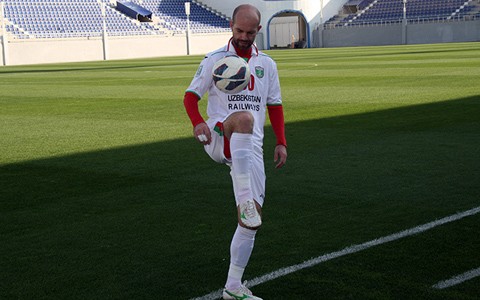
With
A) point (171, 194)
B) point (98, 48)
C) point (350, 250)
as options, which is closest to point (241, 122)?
point (350, 250)

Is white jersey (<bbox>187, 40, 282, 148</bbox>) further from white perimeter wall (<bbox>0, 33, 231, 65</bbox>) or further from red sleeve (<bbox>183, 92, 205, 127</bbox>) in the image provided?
white perimeter wall (<bbox>0, 33, 231, 65</bbox>)

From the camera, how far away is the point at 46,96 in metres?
18.9

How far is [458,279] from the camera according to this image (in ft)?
14.3

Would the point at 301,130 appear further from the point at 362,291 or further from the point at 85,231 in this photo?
the point at 362,291

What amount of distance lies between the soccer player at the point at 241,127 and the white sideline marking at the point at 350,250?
1.07 ft

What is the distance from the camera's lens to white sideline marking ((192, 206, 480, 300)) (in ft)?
14.7

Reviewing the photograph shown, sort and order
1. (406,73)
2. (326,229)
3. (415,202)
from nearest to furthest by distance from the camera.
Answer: (326,229) → (415,202) → (406,73)

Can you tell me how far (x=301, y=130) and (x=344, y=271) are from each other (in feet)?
21.3

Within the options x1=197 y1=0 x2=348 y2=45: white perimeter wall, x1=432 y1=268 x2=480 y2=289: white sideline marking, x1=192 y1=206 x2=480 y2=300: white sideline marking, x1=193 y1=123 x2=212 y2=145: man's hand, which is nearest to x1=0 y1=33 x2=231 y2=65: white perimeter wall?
x1=197 y1=0 x2=348 y2=45: white perimeter wall

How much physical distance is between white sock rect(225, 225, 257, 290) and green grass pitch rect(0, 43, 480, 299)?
0.25 meters

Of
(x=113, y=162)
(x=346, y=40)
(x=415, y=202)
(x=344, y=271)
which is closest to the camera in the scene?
(x=344, y=271)

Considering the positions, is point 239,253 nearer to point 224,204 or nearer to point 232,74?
point 232,74

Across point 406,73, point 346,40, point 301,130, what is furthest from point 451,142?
point 346,40

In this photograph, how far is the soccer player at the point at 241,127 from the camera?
402 cm
